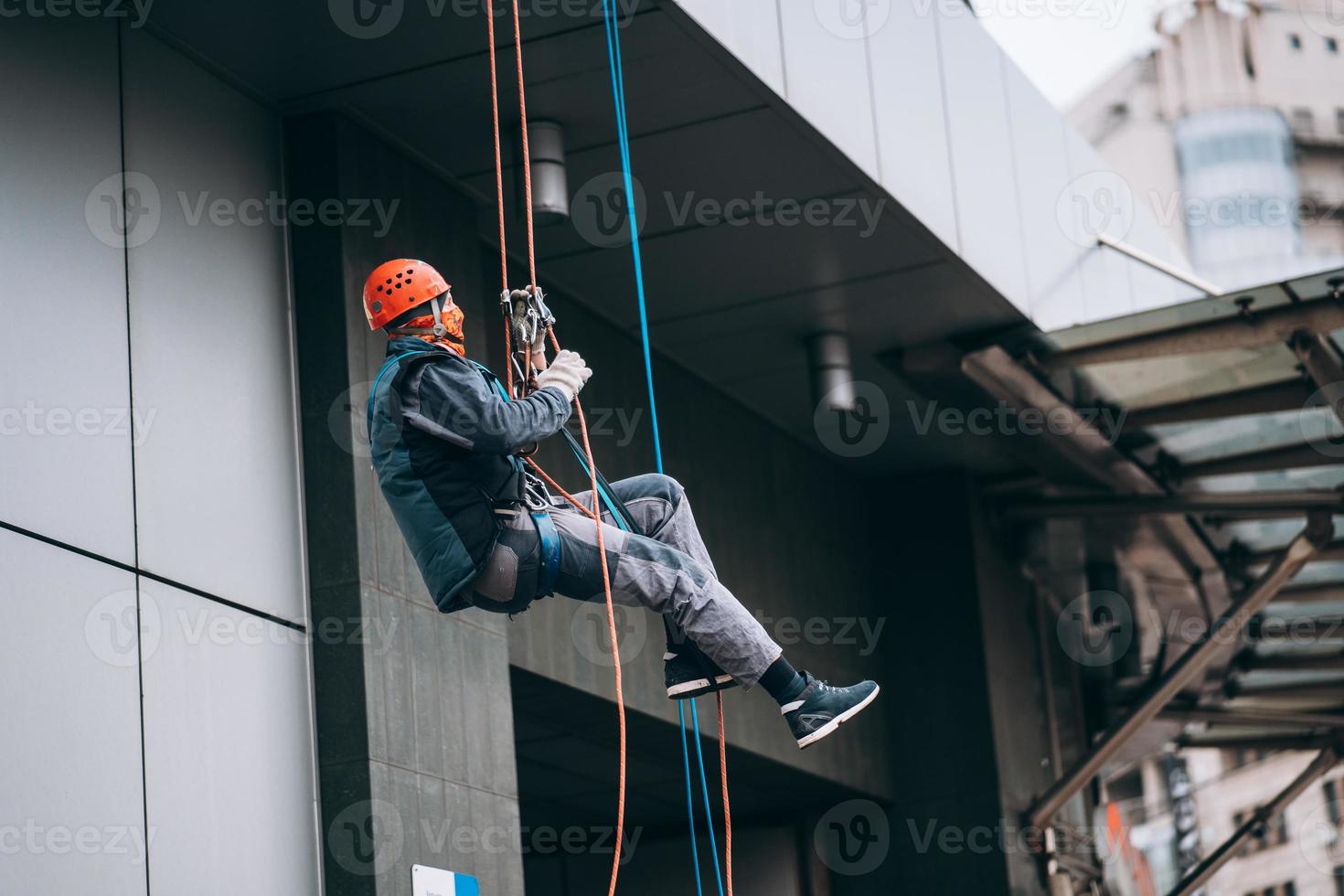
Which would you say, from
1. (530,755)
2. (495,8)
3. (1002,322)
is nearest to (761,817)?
(530,755)

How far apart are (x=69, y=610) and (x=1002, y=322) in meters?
8.30

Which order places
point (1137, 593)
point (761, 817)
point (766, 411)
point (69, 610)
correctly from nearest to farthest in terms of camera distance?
point (69, 610) → point (766, 411) → point (761, 817) → point (1137, 593)

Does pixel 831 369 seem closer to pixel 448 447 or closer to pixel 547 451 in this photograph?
pixel 547 451

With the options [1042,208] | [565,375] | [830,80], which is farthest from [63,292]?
[1042,208]

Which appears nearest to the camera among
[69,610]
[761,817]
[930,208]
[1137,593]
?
[69,610]

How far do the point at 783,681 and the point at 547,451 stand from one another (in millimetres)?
5090

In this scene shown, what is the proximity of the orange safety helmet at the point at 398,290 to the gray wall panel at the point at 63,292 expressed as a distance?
5.91 ft

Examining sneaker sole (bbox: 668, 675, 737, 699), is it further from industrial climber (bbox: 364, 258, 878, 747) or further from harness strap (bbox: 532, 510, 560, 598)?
harness strap (bbox: 532, 510, 560, 598)

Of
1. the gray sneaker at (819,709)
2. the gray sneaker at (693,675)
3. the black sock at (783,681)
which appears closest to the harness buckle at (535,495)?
the gray sneaker at (693,675)

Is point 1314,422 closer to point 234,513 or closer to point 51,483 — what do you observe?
point 234,513

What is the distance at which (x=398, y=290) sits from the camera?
7887 millimetres

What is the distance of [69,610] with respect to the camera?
336 inches

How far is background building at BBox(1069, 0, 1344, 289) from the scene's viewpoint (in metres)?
88.9

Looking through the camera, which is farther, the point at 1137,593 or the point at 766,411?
the point at 1137,593
